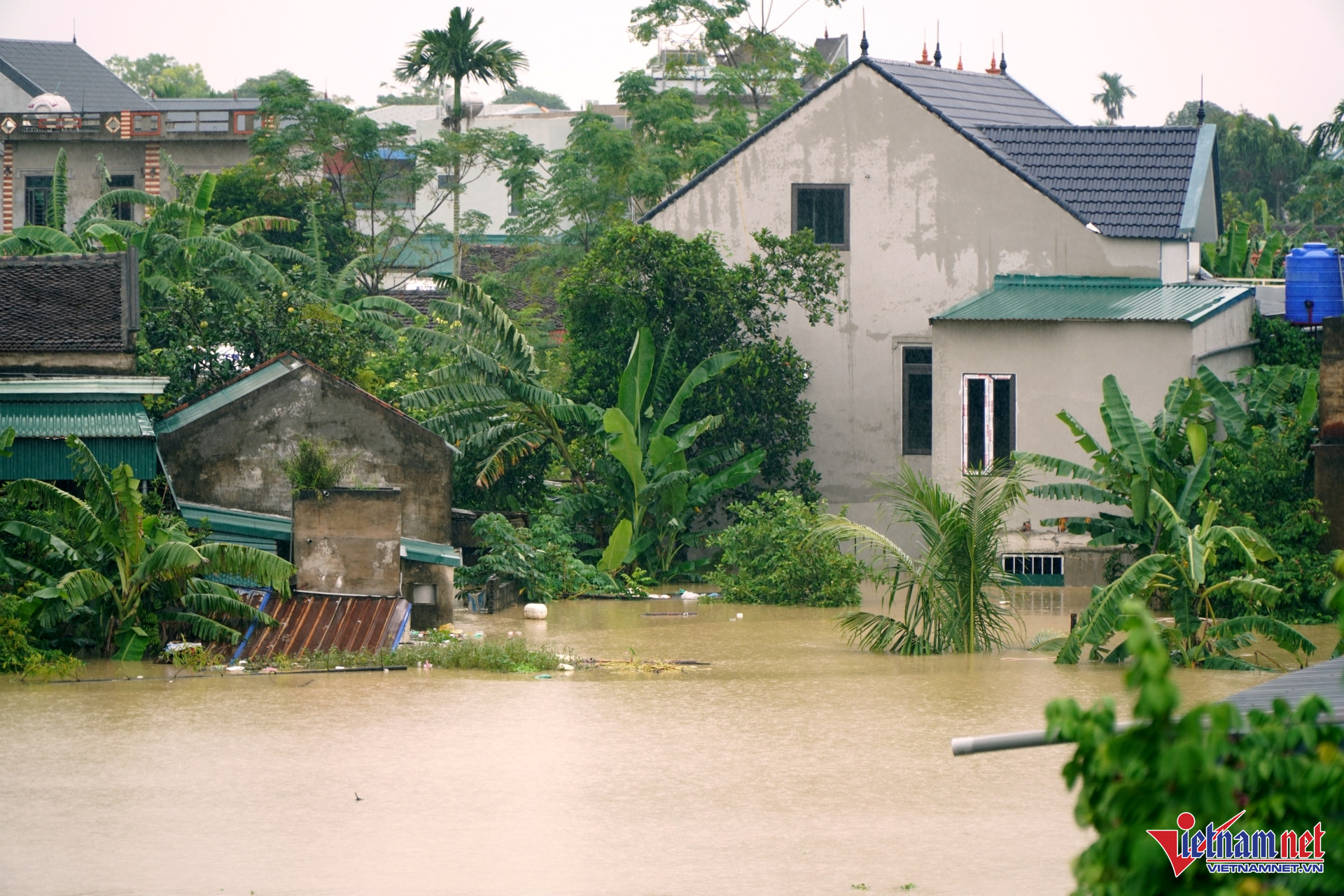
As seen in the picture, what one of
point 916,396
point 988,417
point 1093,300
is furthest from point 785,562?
point 1093,300

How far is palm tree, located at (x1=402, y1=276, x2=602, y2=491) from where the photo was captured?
21891 mm

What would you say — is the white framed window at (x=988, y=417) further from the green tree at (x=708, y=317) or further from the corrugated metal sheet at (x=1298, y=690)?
the corrugated metal sheet at (x=1298, y=690)

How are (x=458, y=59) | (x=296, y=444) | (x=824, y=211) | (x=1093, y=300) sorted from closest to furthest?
(x=296, y=444), (x=1093, y=300), (x=824, y=211), (x=458, y=59)

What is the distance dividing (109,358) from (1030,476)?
11708 mm

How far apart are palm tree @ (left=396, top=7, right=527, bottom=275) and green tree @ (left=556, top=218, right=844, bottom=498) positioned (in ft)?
47.8

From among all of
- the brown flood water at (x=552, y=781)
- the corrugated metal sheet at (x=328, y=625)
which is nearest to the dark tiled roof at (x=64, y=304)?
the corrugated metal sheet at (x=328, y=625)

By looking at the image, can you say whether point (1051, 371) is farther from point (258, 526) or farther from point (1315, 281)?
point (258, 526)

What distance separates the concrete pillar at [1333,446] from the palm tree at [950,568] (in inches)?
166

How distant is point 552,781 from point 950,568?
6.53 metres

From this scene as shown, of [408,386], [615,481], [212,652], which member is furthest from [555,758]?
[408,386]

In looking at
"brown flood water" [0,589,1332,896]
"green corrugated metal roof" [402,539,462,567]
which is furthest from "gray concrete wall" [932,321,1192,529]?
"green corrugated metal roof" [402,539,462,567]

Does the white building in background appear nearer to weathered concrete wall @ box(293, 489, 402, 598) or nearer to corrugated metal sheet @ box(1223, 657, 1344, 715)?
weathered concrete wall @ box(293, 489, 402, 598)

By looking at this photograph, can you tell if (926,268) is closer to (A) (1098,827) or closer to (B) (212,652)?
(B) (212,652)

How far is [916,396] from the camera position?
24.8 meters
